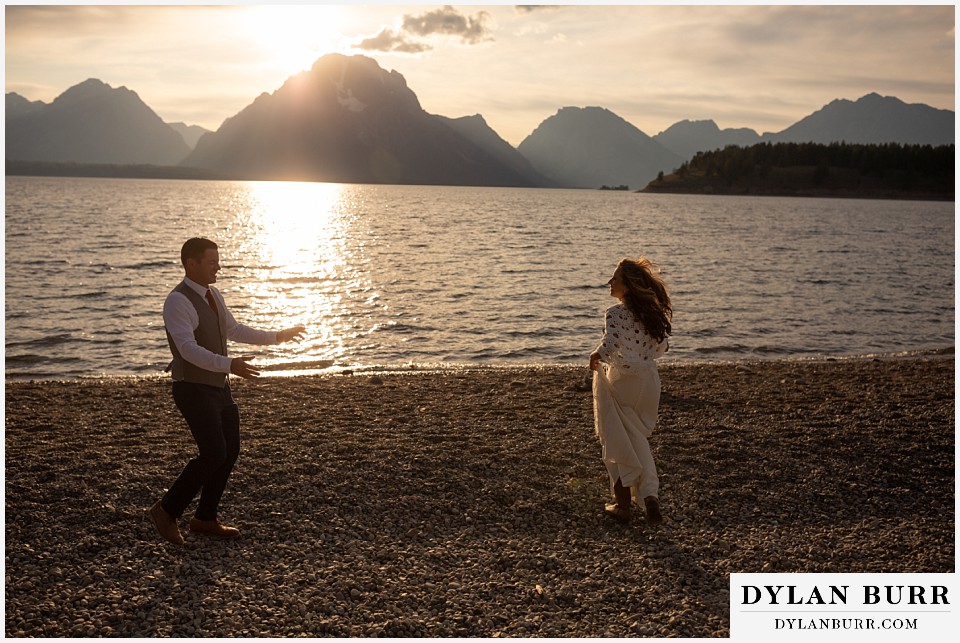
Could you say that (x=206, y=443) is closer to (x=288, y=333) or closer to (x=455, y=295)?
(x=288, y=333)

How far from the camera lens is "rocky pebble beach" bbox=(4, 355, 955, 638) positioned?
566 cm

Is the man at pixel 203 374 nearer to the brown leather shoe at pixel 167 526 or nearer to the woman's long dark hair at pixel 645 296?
the brown leather shoe at pixel 167 526

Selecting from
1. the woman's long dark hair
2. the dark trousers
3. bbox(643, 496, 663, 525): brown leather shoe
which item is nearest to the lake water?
the dark trousers

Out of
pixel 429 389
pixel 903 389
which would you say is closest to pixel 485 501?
pixel 429 389

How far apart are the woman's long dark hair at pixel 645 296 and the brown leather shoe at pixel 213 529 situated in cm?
416

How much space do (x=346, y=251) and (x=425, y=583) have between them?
49.1m

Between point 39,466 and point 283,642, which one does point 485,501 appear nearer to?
point 283,642

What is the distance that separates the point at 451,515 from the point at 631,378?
225 centimetres

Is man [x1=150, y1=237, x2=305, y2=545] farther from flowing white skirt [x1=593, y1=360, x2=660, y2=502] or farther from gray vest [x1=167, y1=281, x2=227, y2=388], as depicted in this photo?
flowing white skirt [x1=593, y1=360, x2=660, y2=502]

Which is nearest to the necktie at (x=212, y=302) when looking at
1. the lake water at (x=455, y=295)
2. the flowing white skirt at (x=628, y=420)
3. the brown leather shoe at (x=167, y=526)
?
the brown leather shoe at (x=167, y=526)

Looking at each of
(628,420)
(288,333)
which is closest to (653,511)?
(628,420)

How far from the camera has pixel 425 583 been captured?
239 inches

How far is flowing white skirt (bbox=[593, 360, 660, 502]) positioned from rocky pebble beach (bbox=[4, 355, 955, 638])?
21.3 inches

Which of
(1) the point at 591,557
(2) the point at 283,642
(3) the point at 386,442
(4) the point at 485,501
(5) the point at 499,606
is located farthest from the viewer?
(3) the point at 386,442
